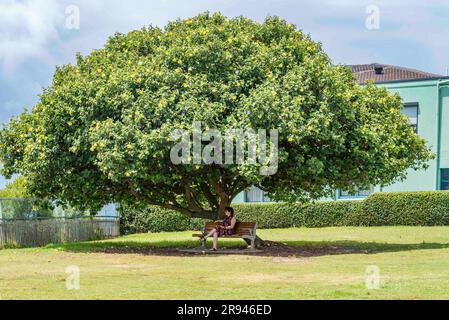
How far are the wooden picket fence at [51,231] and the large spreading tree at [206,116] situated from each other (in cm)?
311

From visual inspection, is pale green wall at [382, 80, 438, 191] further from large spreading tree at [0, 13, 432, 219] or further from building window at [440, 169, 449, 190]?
large spreading tree at [0, 13, 432, 219]

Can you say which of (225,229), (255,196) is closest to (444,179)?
(255,196)

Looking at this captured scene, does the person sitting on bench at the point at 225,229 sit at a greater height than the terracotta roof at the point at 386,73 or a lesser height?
lesser

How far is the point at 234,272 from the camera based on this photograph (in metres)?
17.9

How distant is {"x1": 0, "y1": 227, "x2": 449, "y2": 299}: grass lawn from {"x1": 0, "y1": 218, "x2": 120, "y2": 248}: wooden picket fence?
3.15 metres

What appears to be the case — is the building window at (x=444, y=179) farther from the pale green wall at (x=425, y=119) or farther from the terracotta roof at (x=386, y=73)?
the terracotta roof at (x=386, y=73)

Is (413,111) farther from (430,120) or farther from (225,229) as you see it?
(225,229)

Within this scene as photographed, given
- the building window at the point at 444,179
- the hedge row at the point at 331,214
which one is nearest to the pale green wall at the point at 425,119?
the building window at the point at 444,179

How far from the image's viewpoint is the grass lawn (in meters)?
13.8

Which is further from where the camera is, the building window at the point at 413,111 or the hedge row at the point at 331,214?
the building window at the point at 413,111

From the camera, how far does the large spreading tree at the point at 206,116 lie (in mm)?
23750

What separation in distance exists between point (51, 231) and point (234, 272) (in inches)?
674

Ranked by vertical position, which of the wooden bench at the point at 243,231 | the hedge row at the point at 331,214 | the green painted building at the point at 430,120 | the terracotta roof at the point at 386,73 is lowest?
the hedge row at the point at 331,214

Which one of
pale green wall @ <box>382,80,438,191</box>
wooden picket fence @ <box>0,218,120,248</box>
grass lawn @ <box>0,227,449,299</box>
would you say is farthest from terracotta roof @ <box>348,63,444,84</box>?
grass lawn @ <box>0,227,449,299</box>
